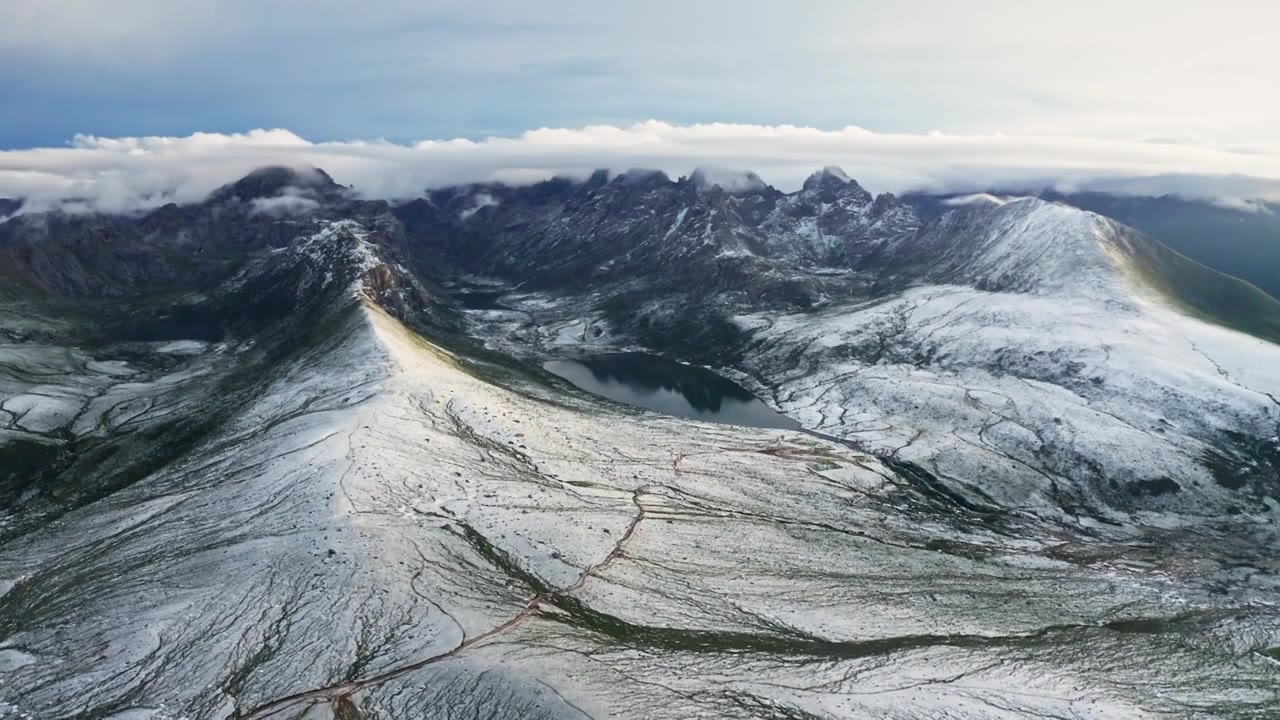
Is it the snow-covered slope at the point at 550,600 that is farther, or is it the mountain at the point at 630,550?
the mountain at the point at 630,550

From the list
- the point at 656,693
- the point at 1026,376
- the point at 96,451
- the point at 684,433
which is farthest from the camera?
the point at 1026,376

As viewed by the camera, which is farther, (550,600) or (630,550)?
(630,550)

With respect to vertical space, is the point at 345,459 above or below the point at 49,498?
above

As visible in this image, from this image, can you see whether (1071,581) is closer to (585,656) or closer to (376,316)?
(585,656)

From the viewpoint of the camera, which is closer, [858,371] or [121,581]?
[121,581]

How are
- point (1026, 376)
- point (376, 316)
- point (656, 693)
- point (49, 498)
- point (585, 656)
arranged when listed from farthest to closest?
point (376, 316), point (1026, 376), point (49, 498), point (585, 656), point (656, 693)

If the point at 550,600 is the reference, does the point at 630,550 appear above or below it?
below

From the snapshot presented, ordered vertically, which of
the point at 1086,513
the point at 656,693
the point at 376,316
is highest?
the point at 376,316

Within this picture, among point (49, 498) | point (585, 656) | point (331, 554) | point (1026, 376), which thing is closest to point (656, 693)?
point (585, 656)

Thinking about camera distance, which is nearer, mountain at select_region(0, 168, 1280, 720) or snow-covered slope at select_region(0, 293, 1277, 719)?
snow-covered slope at select_region(0, 293, 1277, 719)
